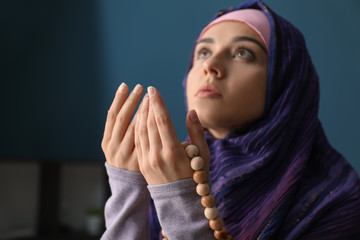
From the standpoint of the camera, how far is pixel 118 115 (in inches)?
26.3

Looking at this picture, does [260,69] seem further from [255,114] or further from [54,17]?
[54,17]

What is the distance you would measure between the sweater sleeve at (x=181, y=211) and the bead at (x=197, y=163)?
0.07 ft

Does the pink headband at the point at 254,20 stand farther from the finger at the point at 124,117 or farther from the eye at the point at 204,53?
the finger at the point at 124,117

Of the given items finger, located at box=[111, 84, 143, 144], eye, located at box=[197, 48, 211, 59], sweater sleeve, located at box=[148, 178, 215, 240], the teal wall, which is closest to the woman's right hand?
finger, located at box=[111, 84, 143, 144]

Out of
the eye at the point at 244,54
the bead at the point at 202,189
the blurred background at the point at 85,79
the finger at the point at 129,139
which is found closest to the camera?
the bead at the point at 202,189

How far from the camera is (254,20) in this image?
81 centimetres

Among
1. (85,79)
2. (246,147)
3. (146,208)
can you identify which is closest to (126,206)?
(146,208)

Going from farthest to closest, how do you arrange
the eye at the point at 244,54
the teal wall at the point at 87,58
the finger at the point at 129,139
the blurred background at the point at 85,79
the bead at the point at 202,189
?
1. the teal wall at the point at 87,58
2. the blurred background at the point at 85,79
3. the eye at the point at 244,54
4. the finger at the point at 129,139
5. the bead at the point at 202,189

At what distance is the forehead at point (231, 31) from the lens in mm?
794

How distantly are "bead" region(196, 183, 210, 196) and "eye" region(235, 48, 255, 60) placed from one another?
0.33m

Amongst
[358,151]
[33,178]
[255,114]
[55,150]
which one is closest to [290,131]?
[255,114]

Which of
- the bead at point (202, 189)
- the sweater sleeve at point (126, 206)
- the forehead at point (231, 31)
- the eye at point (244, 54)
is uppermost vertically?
the forehead at point (231, 31)

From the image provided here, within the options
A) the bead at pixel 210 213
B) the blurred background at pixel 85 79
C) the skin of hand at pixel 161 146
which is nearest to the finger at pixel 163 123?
the skin of hand at pixel 161 146

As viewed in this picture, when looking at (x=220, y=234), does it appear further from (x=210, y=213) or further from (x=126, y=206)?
(x=126, y=206)
